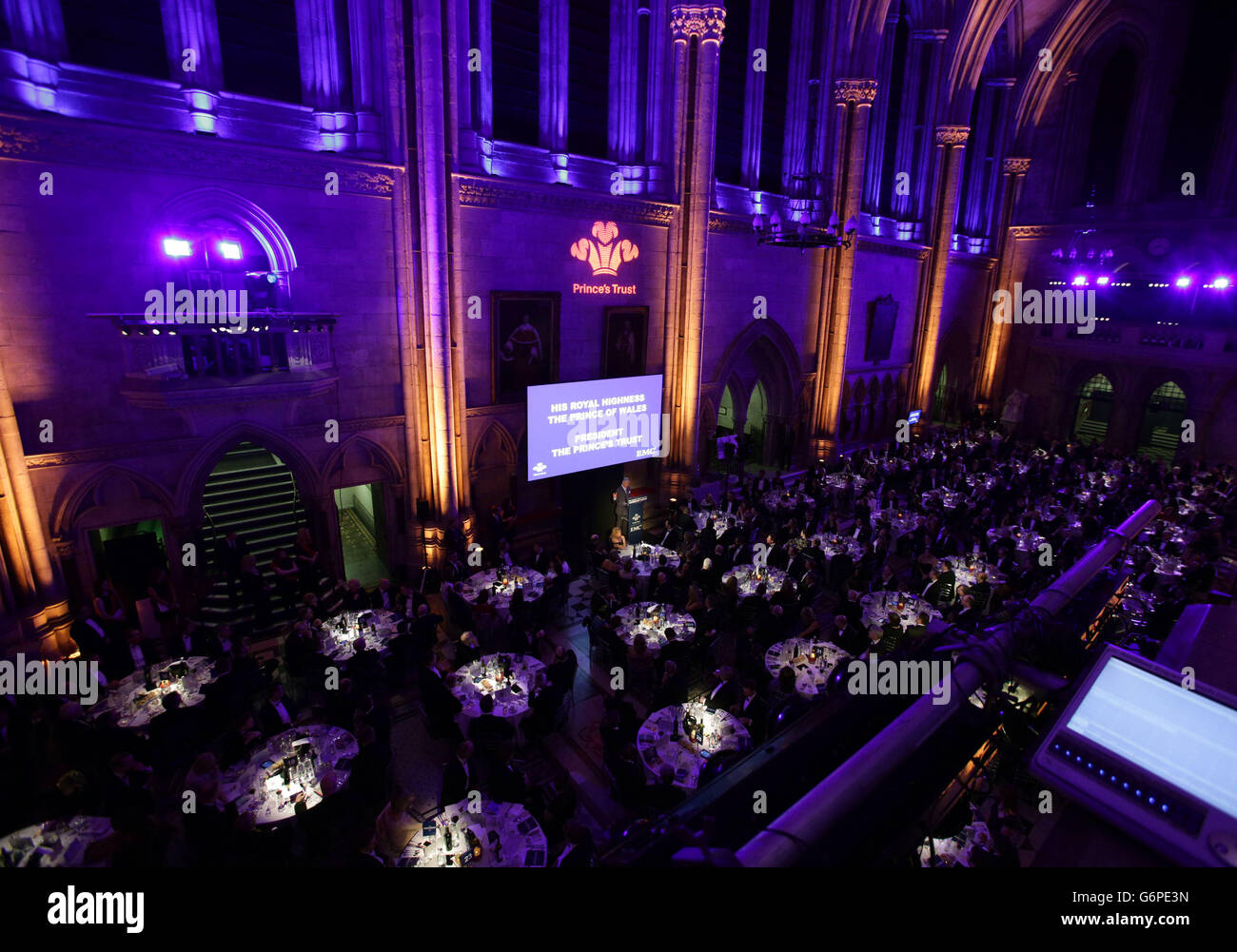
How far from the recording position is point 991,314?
88.6 feet

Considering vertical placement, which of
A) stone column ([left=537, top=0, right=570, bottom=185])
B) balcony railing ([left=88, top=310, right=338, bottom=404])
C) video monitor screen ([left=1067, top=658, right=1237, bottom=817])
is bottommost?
video monitor screen ([left=1067, top=658, right=1237, bottom=817])

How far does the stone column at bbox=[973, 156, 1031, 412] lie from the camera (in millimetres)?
25891

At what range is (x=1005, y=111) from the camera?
24594 mm

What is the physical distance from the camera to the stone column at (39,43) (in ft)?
27.8

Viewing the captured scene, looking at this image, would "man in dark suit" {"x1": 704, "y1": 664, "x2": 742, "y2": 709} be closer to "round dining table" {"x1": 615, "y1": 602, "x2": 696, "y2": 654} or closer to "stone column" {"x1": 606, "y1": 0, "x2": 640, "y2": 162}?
"round dining table" {"x1": 615, "y1": 602, "x2": 696, "y2": 654}

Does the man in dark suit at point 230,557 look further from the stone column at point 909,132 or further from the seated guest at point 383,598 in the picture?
the stone column at point 909,132

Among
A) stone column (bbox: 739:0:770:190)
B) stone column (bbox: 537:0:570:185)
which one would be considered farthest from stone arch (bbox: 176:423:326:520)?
stone column (bbox: 739:0:770:190)

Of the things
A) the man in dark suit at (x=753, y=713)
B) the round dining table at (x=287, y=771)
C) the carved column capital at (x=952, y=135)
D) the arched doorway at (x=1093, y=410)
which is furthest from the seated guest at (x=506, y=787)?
the arched doorway at (x=1093, y=410)

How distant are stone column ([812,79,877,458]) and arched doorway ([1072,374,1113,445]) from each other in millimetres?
12323

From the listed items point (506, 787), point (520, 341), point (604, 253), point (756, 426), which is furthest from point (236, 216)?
point (756, 426)

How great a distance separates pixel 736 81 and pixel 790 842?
19193 millimetres

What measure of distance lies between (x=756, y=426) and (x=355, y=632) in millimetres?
16555
